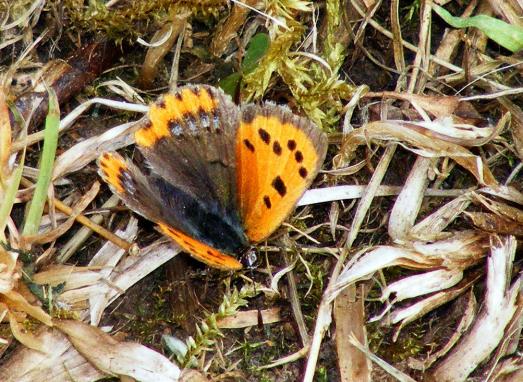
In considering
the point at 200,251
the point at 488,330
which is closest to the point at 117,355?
the point at 200,251

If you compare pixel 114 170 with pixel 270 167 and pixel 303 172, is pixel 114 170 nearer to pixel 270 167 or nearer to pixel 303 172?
pixel 270 167

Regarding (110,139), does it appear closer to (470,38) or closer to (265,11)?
(265,11)

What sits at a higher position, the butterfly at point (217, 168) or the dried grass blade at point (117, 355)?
the butterfly at point (217, 168)

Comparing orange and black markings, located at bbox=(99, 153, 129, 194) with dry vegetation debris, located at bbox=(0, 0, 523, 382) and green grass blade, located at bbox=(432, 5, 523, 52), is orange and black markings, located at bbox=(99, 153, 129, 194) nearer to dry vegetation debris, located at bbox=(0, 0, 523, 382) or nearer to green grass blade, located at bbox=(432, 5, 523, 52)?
dry vegetation debris, located at bbox=(0, 0, 523, 382)

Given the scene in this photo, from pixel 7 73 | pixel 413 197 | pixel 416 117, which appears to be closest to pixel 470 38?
pixel 416 117

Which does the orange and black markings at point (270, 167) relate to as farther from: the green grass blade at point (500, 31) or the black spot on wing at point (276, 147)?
the green grass blade at point (500, 31)

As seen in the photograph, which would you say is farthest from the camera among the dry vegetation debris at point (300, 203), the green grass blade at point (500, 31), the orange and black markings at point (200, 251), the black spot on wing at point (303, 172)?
the green grass blade at point (500, 31)

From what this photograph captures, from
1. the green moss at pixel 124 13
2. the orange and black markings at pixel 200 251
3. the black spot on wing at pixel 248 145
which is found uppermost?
the green moss at pixel 124 13

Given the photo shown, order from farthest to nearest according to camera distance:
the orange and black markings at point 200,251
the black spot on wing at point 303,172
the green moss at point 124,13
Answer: the green moss at point 124,13, the black spot on wing at point 303,172, the orange and black markings at point 200,251

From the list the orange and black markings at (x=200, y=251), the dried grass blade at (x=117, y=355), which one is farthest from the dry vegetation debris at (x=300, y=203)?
the orange and black markings at (x=200, y=251)
